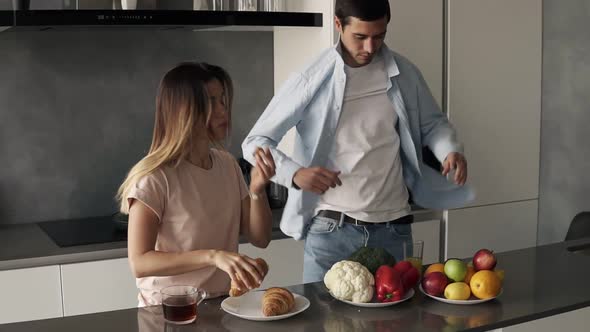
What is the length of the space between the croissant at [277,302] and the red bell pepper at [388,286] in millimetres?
223

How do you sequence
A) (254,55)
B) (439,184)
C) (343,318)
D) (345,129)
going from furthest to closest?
(254,55) → (439,184) → (345,129) → (343,318)

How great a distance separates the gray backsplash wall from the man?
1154mm

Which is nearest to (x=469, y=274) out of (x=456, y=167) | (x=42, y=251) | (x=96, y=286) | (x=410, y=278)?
(x=410, y=278)

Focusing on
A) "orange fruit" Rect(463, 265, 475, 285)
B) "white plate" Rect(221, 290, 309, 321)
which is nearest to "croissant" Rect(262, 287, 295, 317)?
"white plate" Rect(221, 290, 309, 321)

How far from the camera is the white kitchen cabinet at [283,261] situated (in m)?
3.36

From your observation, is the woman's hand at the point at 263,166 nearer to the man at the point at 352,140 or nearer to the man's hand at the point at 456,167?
the man at the point at 352,140

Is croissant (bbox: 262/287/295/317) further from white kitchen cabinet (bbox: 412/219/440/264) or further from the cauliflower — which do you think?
white kitchen cabinet (bbox: 412/219/440/264)

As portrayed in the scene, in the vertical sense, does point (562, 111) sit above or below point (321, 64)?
below

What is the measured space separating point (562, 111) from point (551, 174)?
305 millimetres

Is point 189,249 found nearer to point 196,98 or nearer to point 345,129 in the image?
point 196,98

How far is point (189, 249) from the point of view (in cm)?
217

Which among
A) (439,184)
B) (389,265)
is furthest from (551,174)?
(389,265)

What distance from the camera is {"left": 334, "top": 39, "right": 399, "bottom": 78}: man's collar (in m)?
2.65

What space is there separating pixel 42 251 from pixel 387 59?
1401 millimetres
